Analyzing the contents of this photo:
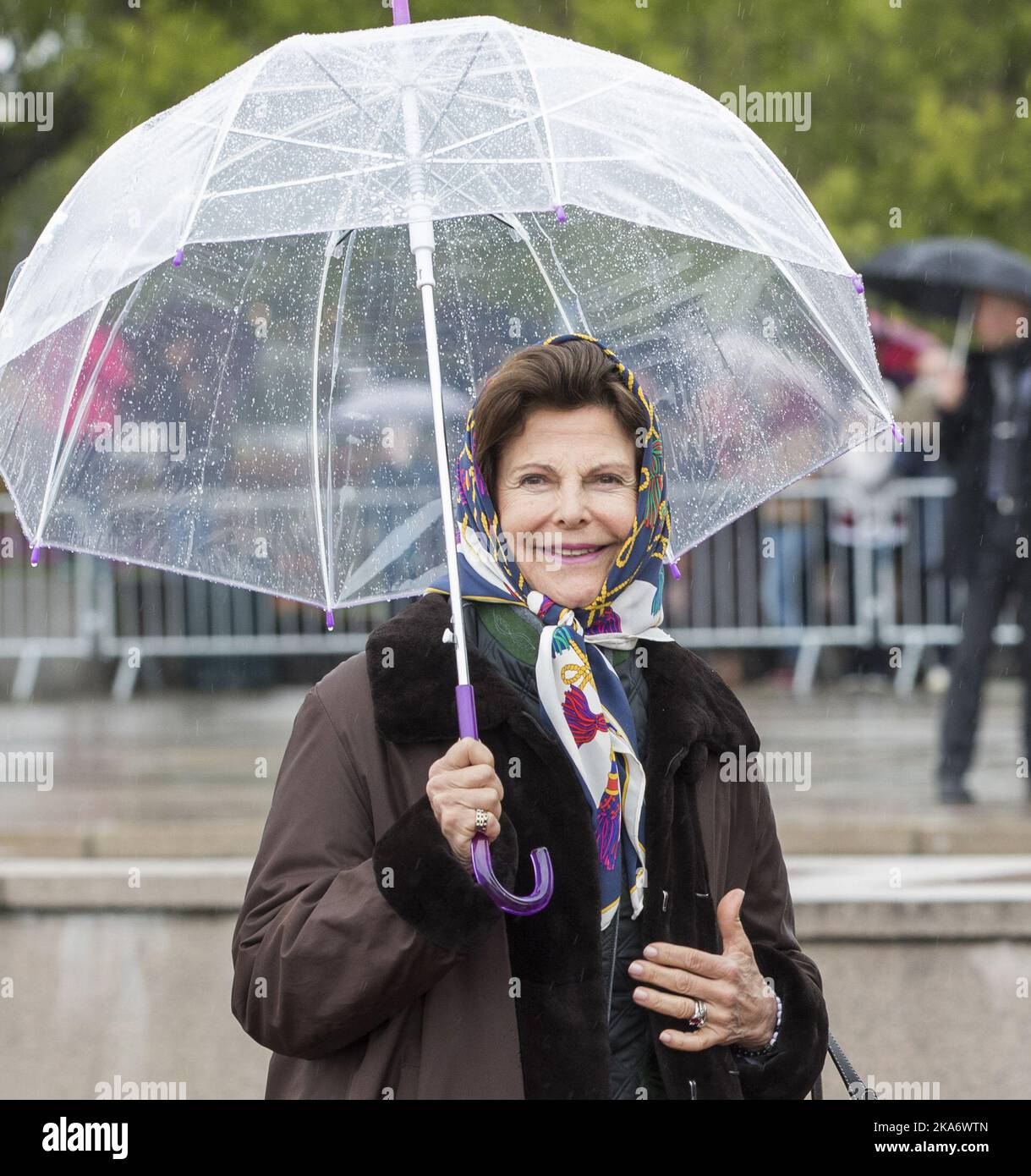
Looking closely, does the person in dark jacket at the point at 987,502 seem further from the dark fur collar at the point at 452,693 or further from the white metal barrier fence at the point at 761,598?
the dark fur collar at the point at 452,693

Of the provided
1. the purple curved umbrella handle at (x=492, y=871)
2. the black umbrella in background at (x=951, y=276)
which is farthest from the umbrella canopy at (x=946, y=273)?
the purple curved umbrella handle at (x=492, y=871)

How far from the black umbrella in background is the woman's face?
7055 mm

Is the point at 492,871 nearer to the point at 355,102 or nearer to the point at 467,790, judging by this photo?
the point at 467,790

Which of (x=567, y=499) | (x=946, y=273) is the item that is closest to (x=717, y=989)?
(x=567, y=499)

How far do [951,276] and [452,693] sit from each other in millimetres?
8141

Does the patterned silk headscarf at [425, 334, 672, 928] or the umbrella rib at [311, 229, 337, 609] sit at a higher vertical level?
the umbrella rib at [311, 229, 337, 609]

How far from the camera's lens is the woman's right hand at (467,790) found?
286 centimetres

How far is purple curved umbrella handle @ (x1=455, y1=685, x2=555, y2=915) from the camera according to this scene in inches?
114

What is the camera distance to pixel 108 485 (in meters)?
3.79

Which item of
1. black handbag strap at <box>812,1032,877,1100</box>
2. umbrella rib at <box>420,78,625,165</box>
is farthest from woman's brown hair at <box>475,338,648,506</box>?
black handbag strap at <box>812,1032,877,1100</box>

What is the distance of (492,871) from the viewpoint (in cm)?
291

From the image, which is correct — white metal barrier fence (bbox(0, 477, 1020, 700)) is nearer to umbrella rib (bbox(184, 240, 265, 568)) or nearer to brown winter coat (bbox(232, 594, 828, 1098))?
umbrella rib (bbox(184, 240, 265, 568))

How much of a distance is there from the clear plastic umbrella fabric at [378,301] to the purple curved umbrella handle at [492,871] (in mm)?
803
